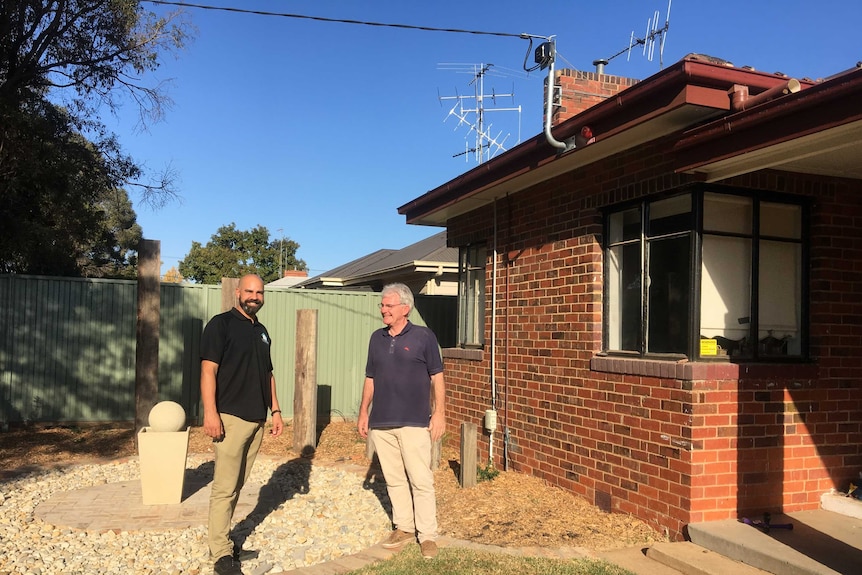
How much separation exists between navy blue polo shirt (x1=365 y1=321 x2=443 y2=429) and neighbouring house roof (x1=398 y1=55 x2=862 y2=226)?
2.17 metres

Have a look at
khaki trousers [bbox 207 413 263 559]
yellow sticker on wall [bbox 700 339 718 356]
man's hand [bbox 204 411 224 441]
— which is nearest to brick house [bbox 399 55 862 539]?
yellow sticker on wall [bbox 700 339 718 356]

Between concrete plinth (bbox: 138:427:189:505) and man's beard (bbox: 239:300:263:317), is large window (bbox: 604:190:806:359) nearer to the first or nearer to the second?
man's beard (bbox: 239:300:263:317)

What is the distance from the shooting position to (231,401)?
13.9 feet

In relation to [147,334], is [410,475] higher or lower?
lower

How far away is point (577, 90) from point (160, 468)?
5.42 metres

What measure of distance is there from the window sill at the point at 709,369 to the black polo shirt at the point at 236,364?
2843 millimetres

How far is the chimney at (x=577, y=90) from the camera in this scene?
6793 millimetres

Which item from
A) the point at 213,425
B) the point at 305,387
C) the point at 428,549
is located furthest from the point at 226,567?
the point at 305,387

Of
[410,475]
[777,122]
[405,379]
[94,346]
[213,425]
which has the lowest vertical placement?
[410,475]

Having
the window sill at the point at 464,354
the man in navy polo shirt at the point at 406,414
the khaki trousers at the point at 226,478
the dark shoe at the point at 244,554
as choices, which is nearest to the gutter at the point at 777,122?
the man in navy polo shirt at the point at 406,414

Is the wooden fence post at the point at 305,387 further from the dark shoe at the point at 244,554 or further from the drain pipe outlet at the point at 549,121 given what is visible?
the drain pipe outlet at the point at 549,121

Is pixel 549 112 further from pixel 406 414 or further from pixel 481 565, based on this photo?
pixel 481 565

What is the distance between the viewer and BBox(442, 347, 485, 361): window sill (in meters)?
7.84

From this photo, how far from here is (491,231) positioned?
7.89 meters
